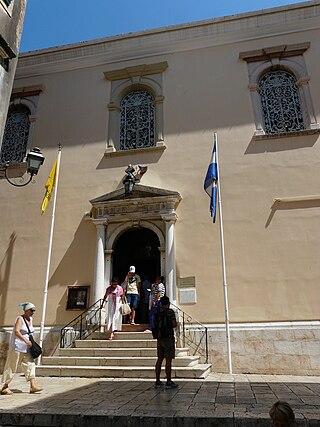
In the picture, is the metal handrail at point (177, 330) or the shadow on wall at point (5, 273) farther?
the shadow on wall at point (5, 273)

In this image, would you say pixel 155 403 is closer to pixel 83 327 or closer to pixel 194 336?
pixel 194 336

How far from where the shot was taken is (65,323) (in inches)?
378

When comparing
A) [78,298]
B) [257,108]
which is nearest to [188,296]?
[78,298]

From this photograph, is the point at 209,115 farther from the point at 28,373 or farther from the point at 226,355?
the point at 28,373

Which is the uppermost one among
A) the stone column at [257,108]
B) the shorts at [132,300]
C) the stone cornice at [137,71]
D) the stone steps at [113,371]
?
the stone cornice at [137,71]

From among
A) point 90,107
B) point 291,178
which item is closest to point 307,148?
point 291,178

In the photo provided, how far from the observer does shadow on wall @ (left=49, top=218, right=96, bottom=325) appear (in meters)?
9.78

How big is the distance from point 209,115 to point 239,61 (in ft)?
6.74

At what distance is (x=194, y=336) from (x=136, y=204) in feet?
12.3

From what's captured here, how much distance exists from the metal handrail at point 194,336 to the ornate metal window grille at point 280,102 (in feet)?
18.8

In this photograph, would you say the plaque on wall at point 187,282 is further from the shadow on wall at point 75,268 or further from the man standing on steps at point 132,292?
the shadow on wall at point 75,268

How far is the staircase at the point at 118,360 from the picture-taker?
23.4 feet

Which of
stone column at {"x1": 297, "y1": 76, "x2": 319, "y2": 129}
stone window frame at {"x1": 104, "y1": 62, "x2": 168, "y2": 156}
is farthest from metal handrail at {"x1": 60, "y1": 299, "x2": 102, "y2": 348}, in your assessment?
stone column at {"x1": 297, "y1": 76, "x2": 319, "y2": 129}

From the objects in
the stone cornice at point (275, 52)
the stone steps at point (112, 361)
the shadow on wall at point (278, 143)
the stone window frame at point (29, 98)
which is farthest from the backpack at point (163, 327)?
the stone window frame at point (29, 98)
